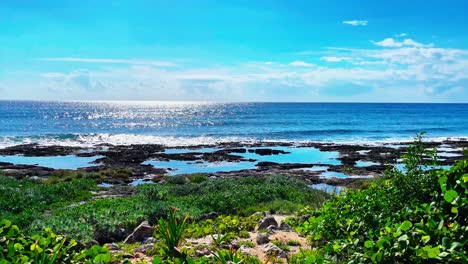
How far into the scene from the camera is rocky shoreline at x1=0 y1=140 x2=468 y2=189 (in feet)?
101

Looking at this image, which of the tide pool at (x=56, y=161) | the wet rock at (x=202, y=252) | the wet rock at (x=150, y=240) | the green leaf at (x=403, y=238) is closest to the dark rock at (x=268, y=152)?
the tide pool at (x=56, y=161)

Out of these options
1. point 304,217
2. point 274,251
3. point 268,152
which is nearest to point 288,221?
point 274,251

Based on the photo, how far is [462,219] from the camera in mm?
3336

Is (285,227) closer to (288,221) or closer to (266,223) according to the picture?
(266,223)

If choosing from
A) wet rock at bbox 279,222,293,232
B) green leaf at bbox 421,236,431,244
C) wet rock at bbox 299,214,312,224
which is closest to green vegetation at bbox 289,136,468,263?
green leaf at bbox 421,236,431,244

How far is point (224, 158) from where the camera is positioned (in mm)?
39562

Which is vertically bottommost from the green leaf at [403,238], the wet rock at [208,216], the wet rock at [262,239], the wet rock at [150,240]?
the wet rock at [208,216]

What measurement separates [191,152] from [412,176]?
38326mm

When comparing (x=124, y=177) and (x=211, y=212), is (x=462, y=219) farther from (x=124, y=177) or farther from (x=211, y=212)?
(x=124, y=177)

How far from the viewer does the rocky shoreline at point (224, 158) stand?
3084 cm

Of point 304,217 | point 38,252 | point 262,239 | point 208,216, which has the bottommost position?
point 208,216

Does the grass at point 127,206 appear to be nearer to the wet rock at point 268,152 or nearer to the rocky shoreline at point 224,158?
the rocky shoreline at point 224,158

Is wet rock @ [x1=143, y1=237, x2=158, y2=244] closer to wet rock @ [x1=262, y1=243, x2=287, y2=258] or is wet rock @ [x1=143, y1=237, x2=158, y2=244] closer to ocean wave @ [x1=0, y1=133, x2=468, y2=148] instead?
wet rock @ [x1=262, y1=243, x2=287, y2=258]

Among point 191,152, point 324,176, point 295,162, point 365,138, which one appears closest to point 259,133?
point 365,138
